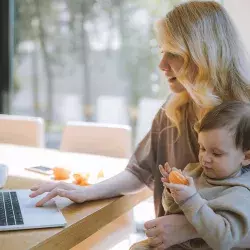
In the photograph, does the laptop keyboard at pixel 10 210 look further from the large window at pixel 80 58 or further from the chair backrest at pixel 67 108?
the chair backrest at pixel 67 108

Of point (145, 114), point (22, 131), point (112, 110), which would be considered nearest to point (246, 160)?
point (22, 131)

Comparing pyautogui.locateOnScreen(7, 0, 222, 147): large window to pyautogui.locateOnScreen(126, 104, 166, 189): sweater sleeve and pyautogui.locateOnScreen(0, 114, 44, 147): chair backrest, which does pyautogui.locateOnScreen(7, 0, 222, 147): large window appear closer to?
pyautogui.locateOnScreen(0, 114, 44, 147): chair backrest

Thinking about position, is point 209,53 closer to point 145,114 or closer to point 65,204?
point 65,204

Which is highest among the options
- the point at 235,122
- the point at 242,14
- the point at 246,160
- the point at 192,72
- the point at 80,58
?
the point at 242,14

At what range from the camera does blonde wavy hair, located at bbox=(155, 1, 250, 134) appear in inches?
54.4

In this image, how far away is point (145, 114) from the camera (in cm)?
375

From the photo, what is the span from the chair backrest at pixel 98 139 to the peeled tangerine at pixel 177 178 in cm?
123

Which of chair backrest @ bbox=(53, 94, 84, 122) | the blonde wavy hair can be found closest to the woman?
the blonde wavy hair

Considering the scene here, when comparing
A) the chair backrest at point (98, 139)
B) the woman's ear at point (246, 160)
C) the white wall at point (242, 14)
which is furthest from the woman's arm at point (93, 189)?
the white wall at point (242, 14)

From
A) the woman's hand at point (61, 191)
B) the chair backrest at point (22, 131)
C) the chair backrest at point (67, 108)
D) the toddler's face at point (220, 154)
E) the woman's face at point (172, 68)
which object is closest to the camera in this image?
the toddler's face at point (220, 154)

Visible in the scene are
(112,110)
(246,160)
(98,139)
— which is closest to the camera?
(246,160)

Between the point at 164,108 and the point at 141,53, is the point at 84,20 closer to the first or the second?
the point at 141,53

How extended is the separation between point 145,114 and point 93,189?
92.6 inches

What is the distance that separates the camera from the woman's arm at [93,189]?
1341 mm
